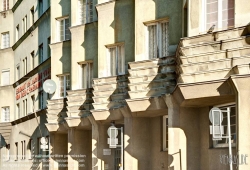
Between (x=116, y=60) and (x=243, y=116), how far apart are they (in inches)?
511

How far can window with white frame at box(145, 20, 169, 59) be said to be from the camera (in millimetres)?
29766

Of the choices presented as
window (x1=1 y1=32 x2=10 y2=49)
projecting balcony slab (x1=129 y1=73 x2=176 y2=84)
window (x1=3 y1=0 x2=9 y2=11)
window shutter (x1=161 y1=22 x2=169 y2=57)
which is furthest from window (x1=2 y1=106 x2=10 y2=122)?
window shutter (x1=161 y1=22 x2=169 y2=57)

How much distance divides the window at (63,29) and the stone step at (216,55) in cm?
1758

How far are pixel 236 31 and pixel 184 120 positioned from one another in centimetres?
Result: 520

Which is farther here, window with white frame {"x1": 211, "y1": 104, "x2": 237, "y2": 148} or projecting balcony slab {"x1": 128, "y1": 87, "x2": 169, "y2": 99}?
projecting balcony slab {"x1": 128, "y1": 87, "x2": 169, "y2": 99}

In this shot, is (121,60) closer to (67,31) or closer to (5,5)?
(67,31)

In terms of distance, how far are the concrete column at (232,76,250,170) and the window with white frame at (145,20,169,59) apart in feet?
26.5

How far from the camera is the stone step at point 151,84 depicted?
92.0 feet

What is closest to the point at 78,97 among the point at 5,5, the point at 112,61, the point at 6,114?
the point at 112,61

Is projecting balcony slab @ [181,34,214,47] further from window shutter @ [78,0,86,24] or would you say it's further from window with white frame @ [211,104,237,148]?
window shutter @ [78,0,86,24]

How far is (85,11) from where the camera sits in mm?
38000

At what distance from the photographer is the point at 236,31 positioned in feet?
74.6

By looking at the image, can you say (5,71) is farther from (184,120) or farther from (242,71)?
(242,71)

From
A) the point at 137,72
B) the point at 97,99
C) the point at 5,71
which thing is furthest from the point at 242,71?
the point at 5,71
